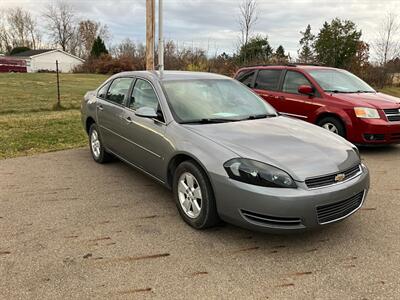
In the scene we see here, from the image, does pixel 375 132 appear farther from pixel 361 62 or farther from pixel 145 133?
pixel 361 62

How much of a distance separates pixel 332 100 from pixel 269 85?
1689 mm

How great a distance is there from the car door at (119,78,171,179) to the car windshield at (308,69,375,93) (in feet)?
13.3

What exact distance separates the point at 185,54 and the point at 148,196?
2982 cm

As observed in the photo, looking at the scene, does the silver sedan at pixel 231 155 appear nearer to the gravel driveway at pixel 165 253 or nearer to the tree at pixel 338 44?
the gravel driveway at pixel 165 253

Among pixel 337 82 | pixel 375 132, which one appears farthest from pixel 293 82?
pixel 375 132

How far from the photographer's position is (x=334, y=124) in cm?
679

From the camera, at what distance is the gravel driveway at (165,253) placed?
2.68 meters

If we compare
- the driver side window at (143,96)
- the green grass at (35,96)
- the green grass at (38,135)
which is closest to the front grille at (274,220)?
the driver side window at (143,96)

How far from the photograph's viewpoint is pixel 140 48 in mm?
51562

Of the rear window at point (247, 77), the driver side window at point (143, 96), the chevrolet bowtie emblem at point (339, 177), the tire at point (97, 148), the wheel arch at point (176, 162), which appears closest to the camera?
the chevrolet bowtie emblem at point (339, 177)

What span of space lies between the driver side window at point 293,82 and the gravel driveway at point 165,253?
3.39m

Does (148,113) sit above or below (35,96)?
above

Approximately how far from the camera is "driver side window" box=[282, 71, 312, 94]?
7.50 meters

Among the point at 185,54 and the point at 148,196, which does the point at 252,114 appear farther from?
the point at 185,54
